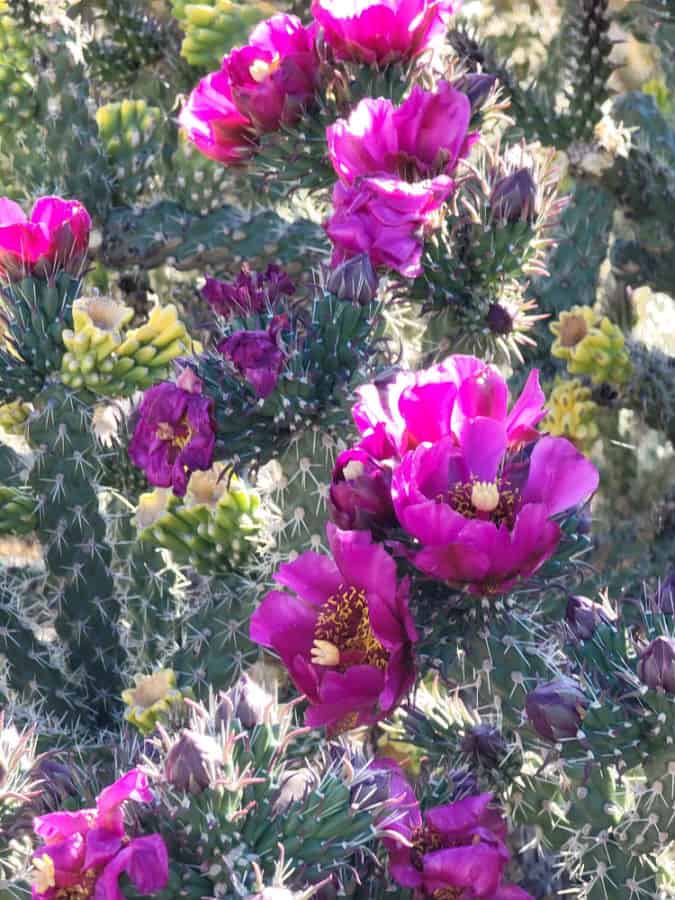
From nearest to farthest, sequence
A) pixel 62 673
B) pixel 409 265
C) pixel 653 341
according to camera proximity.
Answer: pixel 409 265 → pixel 62 673 → pixel 653 341

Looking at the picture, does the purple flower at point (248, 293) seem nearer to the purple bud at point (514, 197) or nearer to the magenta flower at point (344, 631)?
the purple bud at point (514, 197)

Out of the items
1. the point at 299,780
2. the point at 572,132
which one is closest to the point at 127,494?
the point at 299,780

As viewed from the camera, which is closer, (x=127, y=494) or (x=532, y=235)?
(x=532, y=235)

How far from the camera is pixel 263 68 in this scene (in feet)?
4.39

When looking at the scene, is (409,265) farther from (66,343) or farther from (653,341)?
(653,341)

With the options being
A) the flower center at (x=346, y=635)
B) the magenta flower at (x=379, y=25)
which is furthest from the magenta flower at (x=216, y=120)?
the flower center at (x=346, y=635)

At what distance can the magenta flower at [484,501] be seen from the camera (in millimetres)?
910

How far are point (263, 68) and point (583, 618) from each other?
2.29ft

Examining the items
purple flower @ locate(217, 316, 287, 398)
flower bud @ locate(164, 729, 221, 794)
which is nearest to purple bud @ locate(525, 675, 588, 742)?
flower bud @ locate(164, 729, 221, 794)

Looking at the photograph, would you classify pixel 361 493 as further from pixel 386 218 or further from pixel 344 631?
pixel 386 218

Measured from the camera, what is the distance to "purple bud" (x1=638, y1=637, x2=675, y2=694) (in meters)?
0.94

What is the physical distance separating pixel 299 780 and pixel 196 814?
111mm

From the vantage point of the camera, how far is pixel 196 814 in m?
0.86

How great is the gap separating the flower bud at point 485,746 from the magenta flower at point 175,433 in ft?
1.19
